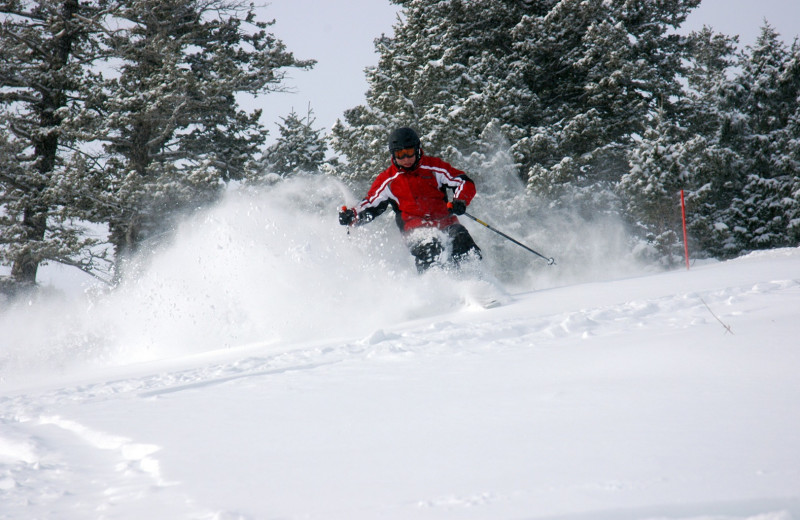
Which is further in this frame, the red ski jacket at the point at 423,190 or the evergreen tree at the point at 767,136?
the evergreen tree at the point at 767,136

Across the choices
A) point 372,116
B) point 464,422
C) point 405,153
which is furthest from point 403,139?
point 372,116

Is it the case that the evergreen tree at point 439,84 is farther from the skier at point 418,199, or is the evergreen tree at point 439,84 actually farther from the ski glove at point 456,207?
the ski glove at point 456,207

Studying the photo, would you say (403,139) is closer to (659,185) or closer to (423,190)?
(423,190)

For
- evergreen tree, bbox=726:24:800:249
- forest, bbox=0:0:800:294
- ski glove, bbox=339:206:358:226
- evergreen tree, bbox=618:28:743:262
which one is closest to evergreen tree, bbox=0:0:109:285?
forest, bbox=0:0:800:294

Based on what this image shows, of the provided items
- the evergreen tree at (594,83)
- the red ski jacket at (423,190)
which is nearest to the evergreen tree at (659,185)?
the evergreen tree at (594,83)

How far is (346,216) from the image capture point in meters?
7.54

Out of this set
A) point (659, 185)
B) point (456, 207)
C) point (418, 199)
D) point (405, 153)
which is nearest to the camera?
point (456, 207)

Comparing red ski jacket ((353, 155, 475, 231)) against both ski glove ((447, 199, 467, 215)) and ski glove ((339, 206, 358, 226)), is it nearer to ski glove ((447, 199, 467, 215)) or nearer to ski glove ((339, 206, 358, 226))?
ski glove ((339, 206, 358, 226))

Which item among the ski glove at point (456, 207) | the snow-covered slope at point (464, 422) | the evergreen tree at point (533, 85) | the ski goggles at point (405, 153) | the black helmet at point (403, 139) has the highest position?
the evergreen tree at point (533, 85)

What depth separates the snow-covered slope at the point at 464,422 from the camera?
5.42ft

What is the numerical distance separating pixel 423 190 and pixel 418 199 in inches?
5.3

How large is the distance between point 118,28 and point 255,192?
21.2 feet

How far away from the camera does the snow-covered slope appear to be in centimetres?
165

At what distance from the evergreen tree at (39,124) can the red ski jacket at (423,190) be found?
13.1 m
